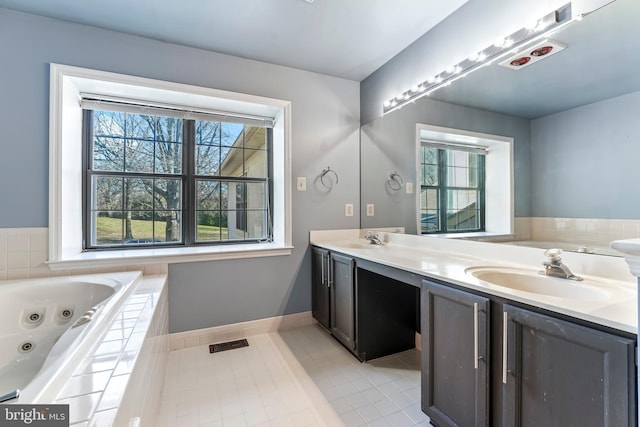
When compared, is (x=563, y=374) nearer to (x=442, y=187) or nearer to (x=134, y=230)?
(x=442, y=187)

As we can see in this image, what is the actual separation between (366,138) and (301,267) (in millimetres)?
1395

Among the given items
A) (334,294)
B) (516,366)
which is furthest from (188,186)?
(516,366)

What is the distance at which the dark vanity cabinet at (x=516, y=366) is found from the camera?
785 mm

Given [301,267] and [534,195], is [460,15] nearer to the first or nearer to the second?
[534,195]

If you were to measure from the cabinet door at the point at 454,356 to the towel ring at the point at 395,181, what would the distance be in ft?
4.07

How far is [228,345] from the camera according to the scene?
2246mm

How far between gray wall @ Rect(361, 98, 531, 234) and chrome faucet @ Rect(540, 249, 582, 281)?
37 centimetres

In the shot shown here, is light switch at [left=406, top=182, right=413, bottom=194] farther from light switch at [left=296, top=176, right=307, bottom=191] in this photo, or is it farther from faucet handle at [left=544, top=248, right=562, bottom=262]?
faucet handle at [left=544, top=248, right=562, bottom=262]

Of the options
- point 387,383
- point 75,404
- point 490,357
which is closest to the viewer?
point 75,404

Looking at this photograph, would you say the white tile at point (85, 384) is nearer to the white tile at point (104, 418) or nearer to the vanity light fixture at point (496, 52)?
the white tile at point (104, 418)

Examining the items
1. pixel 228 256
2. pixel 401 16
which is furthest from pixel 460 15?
pixel 228 256

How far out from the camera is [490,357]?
109cm

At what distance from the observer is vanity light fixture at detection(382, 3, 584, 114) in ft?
4.33

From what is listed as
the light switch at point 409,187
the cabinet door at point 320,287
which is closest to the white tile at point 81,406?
the cabinet door at point 320,287
